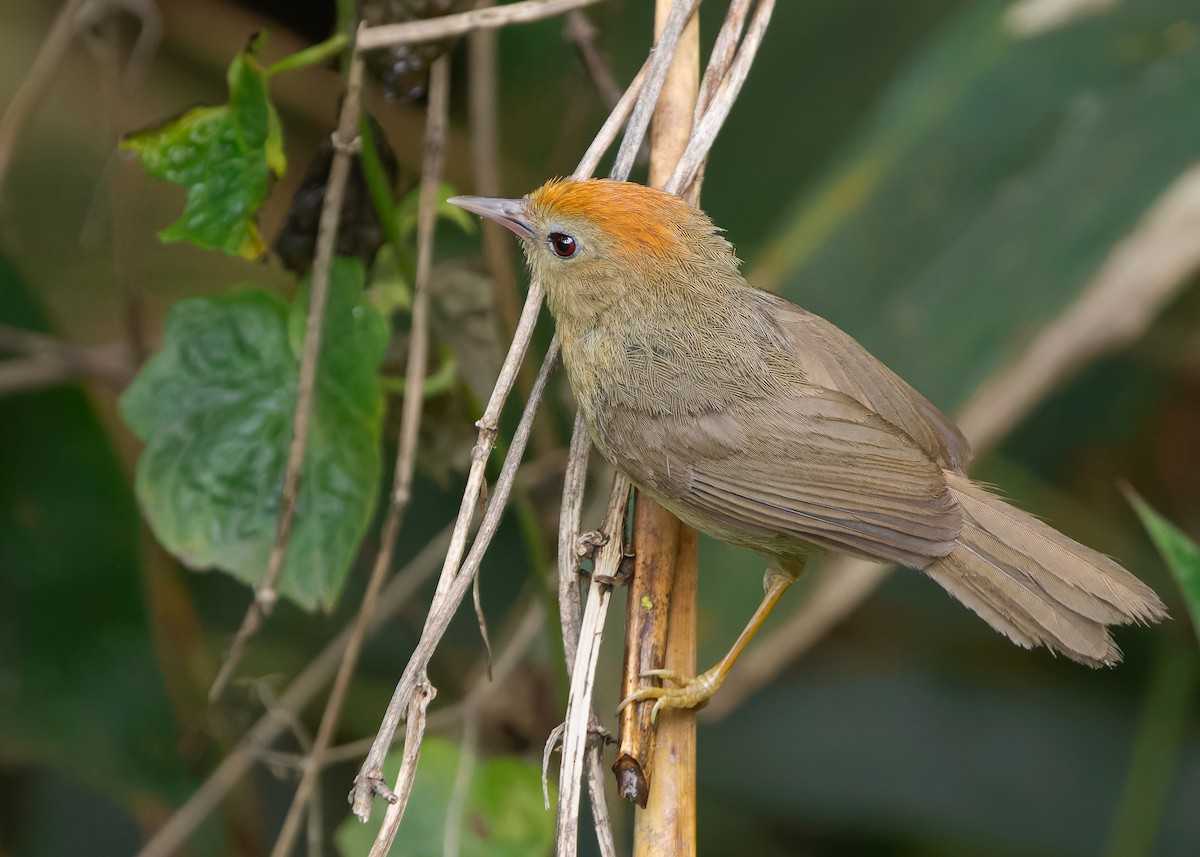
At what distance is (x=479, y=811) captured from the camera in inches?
104

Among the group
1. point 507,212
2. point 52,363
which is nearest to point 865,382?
point 507,212

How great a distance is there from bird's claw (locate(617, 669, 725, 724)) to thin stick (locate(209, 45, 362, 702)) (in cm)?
87

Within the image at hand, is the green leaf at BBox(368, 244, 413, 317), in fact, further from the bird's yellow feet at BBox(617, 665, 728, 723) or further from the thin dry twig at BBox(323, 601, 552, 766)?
the bird's yellow feet at BBox(617, 665, 728, 723)

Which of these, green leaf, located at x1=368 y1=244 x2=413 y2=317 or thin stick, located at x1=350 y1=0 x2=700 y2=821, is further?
green leaf, located at x1=368 y1=244 x2=413 y2=317

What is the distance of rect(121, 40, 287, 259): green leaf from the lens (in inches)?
93.1

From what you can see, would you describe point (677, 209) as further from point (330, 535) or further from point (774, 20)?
point (774, 20)

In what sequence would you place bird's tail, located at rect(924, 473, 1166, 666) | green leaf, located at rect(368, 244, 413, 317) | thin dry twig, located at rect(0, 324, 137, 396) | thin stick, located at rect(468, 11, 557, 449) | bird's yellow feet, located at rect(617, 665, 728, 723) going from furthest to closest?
thin stick, located at rect(468, 11, 557, 449) < thin dry twig, located at rect(0, 324, 137, 396) < green leaf, located at rect(368, 244, 413, 317) < bird's tail, located at rect(924, 473, 1166, 666) < bird's yellow feet, located at rect(617, 665, 728, 723)

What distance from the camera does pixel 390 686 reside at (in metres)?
3.27

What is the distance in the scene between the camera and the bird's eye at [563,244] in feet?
8.41

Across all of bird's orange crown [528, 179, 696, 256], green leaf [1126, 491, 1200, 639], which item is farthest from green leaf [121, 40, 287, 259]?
green leaf [1126, 491, 1200, 639]

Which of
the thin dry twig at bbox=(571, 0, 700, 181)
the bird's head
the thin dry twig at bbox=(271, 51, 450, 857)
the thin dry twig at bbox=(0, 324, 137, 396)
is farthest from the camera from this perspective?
the thin dry twig at bbox=(0, 324, 137, 396)

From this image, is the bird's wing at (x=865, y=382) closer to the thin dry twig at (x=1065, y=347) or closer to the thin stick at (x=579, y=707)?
the thin dry twig at (x=1065, y=347)

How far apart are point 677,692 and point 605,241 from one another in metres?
0.99

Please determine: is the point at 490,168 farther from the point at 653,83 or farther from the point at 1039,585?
the point at 1039,585
